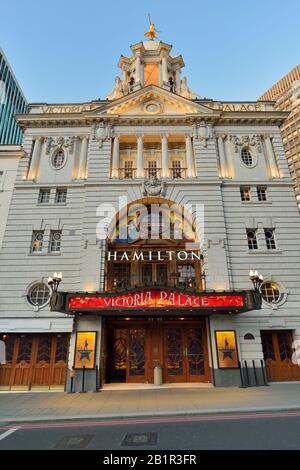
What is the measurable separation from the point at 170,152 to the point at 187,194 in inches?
207

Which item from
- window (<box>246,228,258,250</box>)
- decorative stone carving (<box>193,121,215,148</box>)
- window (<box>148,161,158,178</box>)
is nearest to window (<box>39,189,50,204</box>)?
window (<box>148,161,158,178</box>)

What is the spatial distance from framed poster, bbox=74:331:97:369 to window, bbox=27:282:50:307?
12.3 ft

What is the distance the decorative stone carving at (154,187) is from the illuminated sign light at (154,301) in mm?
8541

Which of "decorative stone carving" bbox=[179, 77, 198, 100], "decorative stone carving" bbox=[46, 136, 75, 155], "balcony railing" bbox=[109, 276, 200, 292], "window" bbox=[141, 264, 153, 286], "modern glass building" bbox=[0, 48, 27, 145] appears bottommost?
"balcony railing" bbox=[109, 276, 200, 292]

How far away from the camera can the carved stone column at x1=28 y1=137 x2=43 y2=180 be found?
2164cm

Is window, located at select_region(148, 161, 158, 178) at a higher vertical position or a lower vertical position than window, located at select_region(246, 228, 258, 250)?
higher

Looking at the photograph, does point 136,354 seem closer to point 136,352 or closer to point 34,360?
point 136,352

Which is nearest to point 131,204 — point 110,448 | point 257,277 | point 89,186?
point 89,186

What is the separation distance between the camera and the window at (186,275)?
19281mm

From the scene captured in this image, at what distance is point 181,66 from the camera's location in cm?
3041

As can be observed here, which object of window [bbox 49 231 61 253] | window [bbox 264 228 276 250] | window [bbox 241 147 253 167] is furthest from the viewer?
window [bbox 241 147 253 167]

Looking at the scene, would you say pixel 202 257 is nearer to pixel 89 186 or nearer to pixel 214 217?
pixel 214 217

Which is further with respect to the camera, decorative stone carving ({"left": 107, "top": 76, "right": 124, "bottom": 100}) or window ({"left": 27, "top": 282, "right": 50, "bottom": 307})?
decorative stone carving ({"left": 107, "top": 76, "right": 124, "bottom": 100})

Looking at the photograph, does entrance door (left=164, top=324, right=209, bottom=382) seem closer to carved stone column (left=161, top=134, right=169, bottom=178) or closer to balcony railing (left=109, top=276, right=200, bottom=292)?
balcony railing (left=109, top=276, right=200, bottom=292)
